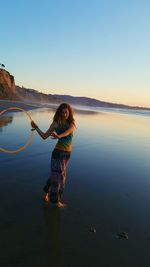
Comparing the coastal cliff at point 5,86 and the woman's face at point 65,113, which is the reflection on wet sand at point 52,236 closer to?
the woman's face at point 65,113

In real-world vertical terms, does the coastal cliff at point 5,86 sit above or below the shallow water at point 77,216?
above

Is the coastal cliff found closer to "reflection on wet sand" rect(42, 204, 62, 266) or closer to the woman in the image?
the woman

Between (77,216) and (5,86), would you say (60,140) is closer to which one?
(77,216)

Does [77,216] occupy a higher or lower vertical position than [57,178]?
lower

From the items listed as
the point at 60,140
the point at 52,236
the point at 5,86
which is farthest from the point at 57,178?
the point at 5,86

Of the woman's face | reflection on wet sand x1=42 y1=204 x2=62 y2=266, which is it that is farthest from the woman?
reflection on wet sand x1=42 y1=204 x2=62 y2=266

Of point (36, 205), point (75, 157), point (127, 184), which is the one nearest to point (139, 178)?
point (127, 184)

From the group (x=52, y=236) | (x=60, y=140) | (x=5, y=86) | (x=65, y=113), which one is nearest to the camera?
(x=52, y=236)

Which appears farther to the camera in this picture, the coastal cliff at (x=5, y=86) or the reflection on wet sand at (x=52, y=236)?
the coastal cliff at (x=5, y=86)

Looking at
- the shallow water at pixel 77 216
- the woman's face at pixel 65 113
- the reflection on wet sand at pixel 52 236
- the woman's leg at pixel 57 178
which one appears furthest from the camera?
the woman's leg at pixel 57 178

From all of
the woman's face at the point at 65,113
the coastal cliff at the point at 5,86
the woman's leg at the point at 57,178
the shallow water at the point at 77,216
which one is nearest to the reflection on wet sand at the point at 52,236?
the shallow water at the point at 77,216

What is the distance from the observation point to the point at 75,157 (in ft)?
38.0

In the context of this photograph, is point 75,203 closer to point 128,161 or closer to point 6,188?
point 6,188

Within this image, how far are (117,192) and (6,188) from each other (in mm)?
2863
